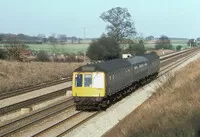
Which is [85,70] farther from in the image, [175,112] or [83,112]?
[175,112]

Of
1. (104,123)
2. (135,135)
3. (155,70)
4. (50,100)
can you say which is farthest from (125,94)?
(135,135)

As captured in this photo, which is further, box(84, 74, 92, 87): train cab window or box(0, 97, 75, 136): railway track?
box(84, 74, 92, 87): train cab window

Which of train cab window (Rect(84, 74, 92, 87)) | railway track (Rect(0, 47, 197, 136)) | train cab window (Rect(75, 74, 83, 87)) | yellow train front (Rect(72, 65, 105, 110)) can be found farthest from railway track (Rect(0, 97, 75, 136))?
train cab window (Rect(84, 74, 92, 87))

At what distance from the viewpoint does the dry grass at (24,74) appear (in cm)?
3511

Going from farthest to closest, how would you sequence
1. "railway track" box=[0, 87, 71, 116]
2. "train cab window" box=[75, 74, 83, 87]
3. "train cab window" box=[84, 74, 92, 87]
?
"train cab window" box=[75, 74, 83, 87]
"train cab window" box=[84, 74, 92, 87]
"railway track" box=[0, 87, 71, 116]

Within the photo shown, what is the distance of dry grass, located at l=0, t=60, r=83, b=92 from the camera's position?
115ft

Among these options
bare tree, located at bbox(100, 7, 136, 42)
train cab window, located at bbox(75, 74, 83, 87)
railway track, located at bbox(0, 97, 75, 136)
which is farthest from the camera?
bare tree, located at bbox(100, 7, 136, 42)

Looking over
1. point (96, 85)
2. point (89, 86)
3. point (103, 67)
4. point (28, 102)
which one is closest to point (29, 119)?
point (89, 86)

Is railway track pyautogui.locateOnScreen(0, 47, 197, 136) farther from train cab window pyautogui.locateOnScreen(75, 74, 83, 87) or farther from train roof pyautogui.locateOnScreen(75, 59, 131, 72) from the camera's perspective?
train roof pyautogui.locateOnScreen(75, 59, 131, 72)

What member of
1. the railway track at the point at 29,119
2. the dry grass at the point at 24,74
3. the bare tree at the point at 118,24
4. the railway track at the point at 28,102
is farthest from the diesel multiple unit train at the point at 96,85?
the bare tree at the point at 118,24

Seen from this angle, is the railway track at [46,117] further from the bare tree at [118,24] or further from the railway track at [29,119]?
the bare tree at [118,24]

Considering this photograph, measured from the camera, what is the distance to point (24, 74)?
41.2 metres

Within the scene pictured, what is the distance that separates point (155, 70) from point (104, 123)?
2473cm

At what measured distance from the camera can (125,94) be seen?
29406 mm
